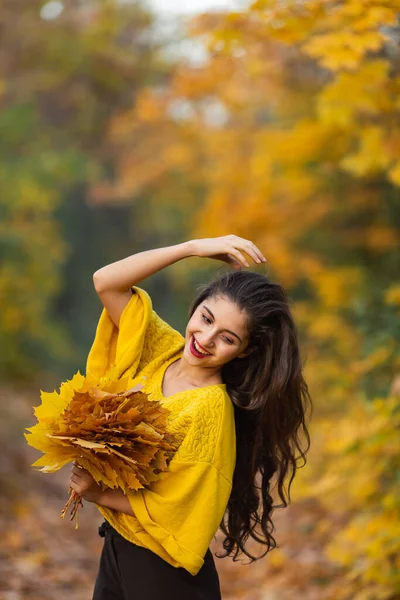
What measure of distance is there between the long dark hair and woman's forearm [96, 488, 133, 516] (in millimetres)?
471

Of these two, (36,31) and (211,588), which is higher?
(36,31)

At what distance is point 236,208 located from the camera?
8.73 meters

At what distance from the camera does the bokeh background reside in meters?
4.29

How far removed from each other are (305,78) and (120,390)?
21.0 feet

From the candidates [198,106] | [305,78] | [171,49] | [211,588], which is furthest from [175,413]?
[171,49]

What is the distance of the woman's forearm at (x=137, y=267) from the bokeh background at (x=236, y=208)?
100cm

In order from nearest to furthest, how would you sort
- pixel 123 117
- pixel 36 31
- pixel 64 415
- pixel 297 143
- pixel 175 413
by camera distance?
pixel 64 415 → pixel 175 413 → pixel 297 143 → pixel 36 31 → pixel 123 117

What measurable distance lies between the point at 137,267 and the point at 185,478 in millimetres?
690

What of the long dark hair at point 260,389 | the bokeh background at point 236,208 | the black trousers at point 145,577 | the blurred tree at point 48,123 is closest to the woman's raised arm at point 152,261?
the long dark hair at point 260,389

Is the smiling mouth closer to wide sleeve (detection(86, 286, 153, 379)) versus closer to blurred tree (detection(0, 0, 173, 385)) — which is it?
wide sleeve (detection(86, 286, 153, 379))

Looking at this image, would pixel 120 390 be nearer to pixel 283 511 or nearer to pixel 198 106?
pixel 283 511

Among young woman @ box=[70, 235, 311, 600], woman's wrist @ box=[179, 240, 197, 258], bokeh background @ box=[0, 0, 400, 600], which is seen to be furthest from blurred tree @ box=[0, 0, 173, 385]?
woman's wrist @ box=[179, 240, 197, 258]

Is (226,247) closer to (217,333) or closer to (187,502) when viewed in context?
(217,333)

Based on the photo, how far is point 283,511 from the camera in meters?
7.08
